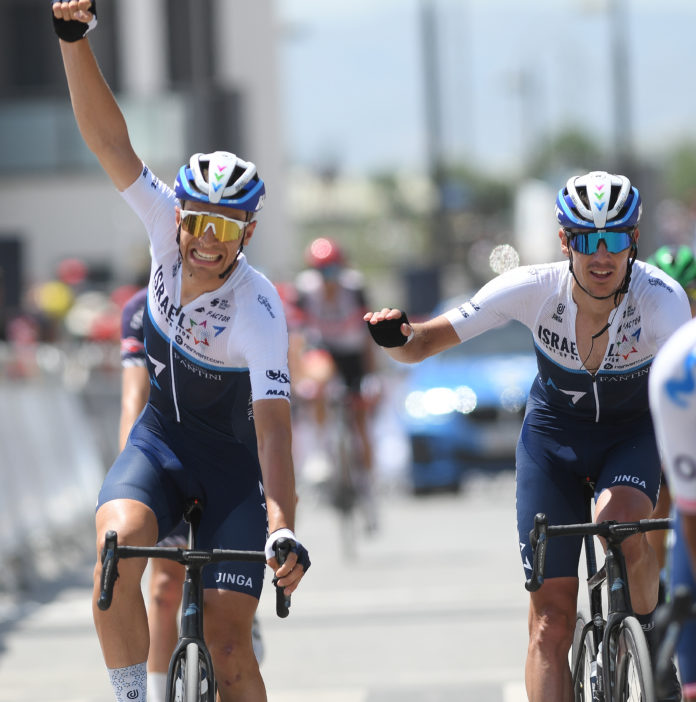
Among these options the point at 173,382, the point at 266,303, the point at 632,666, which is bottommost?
the point at 632,666

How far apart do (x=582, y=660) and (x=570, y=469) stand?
0.71 m

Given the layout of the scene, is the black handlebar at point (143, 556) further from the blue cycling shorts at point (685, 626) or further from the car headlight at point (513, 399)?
the car headlight at point (513, 399)

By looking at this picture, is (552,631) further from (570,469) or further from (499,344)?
(499,344)

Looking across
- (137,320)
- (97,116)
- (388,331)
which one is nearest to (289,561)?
(388,331)

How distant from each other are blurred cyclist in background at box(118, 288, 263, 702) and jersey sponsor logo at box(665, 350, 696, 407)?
290 centimetres

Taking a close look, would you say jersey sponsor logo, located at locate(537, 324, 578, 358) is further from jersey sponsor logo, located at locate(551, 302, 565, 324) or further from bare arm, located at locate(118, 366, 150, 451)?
bare arm, located at locate(118, 366, 150, 451)

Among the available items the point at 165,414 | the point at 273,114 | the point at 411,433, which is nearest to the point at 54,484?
the point at 411,433

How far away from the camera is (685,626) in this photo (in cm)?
413

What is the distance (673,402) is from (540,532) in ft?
5.40

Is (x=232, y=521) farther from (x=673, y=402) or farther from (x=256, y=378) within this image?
(x=673, y=402)

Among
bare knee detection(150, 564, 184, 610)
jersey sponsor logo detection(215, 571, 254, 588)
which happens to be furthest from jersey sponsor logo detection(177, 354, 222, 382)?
bare knee detection(150, 564, 184, 610)

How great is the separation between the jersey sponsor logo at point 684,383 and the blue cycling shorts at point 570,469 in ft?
6.76

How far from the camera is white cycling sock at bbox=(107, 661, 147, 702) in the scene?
5562mm

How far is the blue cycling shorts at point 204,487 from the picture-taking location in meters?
5.69
